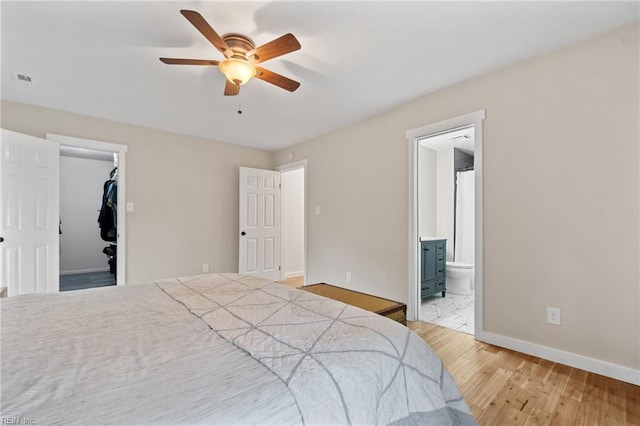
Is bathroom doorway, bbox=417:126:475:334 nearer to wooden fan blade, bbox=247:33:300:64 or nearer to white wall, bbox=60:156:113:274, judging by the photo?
wooden fan blade, bbox=247:33:300:64

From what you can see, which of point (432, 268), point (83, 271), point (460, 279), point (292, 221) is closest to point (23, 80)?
point (292, 221)

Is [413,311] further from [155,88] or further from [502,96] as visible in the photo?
[155,88]

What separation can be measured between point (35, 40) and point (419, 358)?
10.3 ft

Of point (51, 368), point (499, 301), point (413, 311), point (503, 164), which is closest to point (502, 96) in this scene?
point (503, 164)

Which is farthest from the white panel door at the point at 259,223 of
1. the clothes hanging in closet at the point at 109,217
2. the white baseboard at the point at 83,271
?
the white baseboard at the point at 83,271

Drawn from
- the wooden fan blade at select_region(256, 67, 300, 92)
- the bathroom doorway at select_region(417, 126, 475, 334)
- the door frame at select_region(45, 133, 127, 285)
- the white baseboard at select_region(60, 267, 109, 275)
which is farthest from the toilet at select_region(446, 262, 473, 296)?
the white baseboard at select_region(60, 267, 109, 275)

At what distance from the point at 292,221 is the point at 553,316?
14.3ft

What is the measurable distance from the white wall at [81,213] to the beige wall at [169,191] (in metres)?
3.29

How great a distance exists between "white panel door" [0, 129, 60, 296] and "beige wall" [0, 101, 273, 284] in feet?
1.36

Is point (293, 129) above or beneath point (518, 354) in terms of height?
above

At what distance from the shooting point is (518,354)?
2.29 m

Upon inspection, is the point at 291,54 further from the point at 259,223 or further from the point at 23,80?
the point at 259,223

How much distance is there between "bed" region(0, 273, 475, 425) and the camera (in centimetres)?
65

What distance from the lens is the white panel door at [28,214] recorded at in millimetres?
2791
